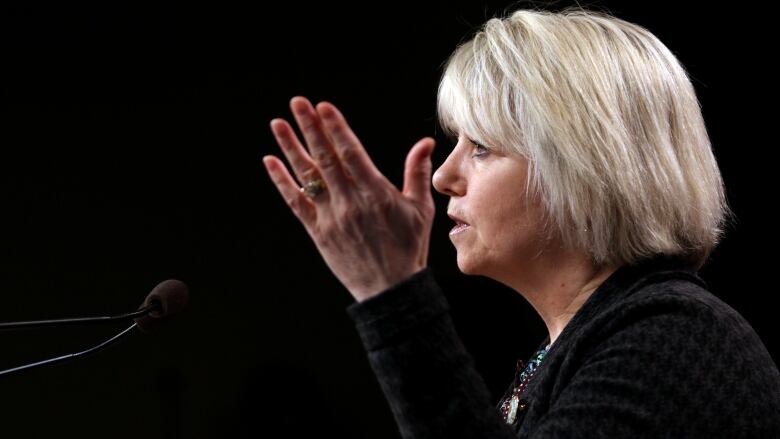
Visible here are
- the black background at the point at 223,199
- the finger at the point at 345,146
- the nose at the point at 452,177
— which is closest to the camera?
the finger at the point at 345,146

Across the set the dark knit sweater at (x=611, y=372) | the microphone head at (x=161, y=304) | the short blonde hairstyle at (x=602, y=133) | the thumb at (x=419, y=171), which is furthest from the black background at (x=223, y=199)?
the thumb at (x=419, y=171)

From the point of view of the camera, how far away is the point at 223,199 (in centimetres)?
274

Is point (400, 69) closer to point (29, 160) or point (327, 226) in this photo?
point (29, 160)

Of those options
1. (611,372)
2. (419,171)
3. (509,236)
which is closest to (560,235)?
(509,236)

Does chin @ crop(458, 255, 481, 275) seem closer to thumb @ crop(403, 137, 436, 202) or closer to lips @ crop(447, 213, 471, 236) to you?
lips @ crop(447, 213, 471, 236)

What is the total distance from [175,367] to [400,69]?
104cm

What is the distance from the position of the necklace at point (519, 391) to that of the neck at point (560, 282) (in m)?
0.06

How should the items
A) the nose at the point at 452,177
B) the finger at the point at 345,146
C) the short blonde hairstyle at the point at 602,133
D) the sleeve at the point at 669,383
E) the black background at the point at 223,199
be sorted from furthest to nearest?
the black background at the point at 223,199
the nose at the point at 452,177
the short blonde hairstyle at the point at 602,133
the sleeve at the point at 669,383
the finger at the point at 345,146

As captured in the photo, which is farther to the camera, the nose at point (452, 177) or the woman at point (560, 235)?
the nose at point (452, 177)

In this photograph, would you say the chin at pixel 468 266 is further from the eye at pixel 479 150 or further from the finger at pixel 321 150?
the finger at pixel 321 150

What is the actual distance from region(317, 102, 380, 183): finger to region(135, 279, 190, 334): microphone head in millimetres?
487

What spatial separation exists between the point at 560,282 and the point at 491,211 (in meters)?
0.14

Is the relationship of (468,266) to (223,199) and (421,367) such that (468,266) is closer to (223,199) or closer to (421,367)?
(421,367)

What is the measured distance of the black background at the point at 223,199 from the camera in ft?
8.41
